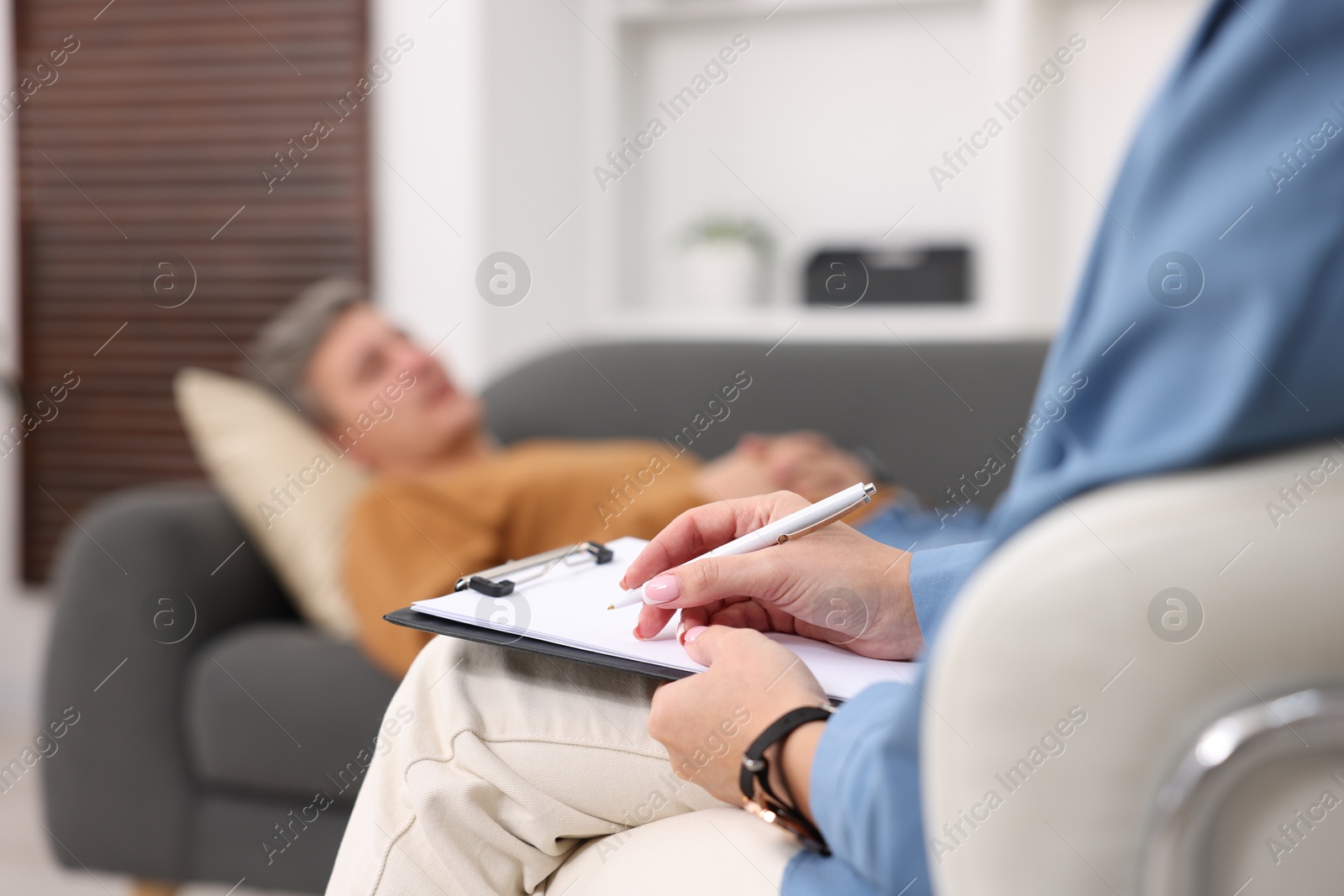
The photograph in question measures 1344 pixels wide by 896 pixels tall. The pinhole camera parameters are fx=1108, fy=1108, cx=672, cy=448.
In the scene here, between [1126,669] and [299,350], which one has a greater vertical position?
[299,350]

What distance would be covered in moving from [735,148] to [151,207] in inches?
56.1

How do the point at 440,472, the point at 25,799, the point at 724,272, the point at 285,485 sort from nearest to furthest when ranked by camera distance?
the point at 285,485 < the point at 440,472 < the point at 25,799 < the point at 724,272

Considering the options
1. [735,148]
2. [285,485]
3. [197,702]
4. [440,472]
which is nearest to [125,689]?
[197,702]

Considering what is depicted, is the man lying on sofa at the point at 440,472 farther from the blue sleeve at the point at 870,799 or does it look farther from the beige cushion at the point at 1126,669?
the beige cushion at the point at 1126,669

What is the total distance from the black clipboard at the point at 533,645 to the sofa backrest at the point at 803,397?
121 cm

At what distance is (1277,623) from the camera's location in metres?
0.40

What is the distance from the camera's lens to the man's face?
74.0 inches

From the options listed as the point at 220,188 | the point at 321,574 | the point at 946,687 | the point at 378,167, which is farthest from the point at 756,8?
the point at 946,687

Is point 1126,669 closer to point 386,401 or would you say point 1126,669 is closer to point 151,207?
point 386,401

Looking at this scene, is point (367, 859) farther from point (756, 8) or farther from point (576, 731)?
point (756, 8)

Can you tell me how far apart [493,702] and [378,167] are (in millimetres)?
2160

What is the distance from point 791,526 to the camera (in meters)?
0.64

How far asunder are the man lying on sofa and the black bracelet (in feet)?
2.28

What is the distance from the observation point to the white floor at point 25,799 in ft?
5.90
